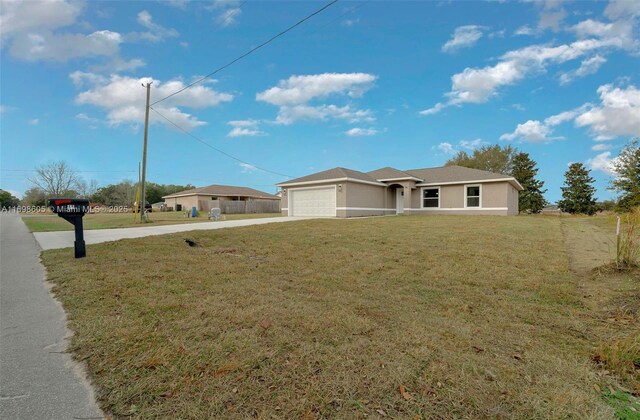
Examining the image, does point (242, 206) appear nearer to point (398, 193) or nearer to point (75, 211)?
point (398, 193)

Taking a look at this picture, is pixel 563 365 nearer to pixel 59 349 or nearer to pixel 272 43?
pixel 59 349

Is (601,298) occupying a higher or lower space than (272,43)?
lower

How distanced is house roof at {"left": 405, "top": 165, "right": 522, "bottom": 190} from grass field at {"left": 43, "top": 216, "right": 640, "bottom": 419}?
15374 mm

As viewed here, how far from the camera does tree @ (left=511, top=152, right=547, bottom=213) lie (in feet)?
119

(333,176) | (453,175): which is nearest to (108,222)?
(333,176)

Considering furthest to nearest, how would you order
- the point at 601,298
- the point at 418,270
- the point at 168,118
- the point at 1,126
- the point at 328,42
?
the point at 168,118 → the point at 1,126 → the point at 328,42 → the point at 418,270 → the point at 601,298

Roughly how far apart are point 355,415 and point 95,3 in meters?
13.6

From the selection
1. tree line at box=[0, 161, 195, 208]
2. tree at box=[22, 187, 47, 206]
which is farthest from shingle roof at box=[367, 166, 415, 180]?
tree at box=[22, 187, 47, 206]

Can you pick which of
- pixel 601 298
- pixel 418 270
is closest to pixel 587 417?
pixel 601 298

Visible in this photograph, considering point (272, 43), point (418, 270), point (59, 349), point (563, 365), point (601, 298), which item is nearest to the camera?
point (563, 365)

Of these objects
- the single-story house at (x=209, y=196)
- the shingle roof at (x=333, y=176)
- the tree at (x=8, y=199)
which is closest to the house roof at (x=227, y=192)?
the single-story house at (x=209, y=196)

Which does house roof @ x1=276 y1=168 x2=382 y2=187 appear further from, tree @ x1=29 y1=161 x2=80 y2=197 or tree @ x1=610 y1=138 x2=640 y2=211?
tree @ x1=29 y1=161 x2=80 y2=197

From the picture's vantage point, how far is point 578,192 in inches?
1403

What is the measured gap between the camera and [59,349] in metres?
2.69
